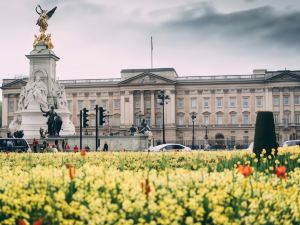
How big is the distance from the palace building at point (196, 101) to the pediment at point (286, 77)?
650mm

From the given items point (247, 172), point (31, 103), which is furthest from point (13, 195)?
point (31, 103)

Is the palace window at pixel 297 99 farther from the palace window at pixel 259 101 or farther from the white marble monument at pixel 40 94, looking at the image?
the white marble monument at pixel 40 94

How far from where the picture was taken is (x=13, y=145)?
3120cm

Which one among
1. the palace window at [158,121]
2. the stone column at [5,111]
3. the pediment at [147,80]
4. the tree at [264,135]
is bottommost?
the tree at [264,135]

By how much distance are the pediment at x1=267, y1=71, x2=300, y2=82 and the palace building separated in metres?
0.65

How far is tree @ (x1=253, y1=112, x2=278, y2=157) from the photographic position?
15195mm

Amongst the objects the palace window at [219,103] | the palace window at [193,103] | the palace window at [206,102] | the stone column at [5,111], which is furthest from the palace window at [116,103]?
the stone column at [5,111]

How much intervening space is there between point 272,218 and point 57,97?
4363cm

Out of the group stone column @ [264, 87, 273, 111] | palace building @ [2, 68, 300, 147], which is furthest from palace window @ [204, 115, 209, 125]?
stone column @ [264, 87, 273, 111]

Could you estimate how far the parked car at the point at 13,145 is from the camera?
30281mm

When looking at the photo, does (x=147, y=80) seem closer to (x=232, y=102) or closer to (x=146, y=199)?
(x=232, y=102)

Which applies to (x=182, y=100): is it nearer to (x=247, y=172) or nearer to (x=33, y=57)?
(x=33, y=57)

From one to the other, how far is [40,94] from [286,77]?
2721 inches

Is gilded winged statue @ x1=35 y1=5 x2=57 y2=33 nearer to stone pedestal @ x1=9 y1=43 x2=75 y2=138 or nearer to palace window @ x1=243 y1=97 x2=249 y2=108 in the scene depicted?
stone pedestal @ x1=9 y1=43 x2=75 y2=138
